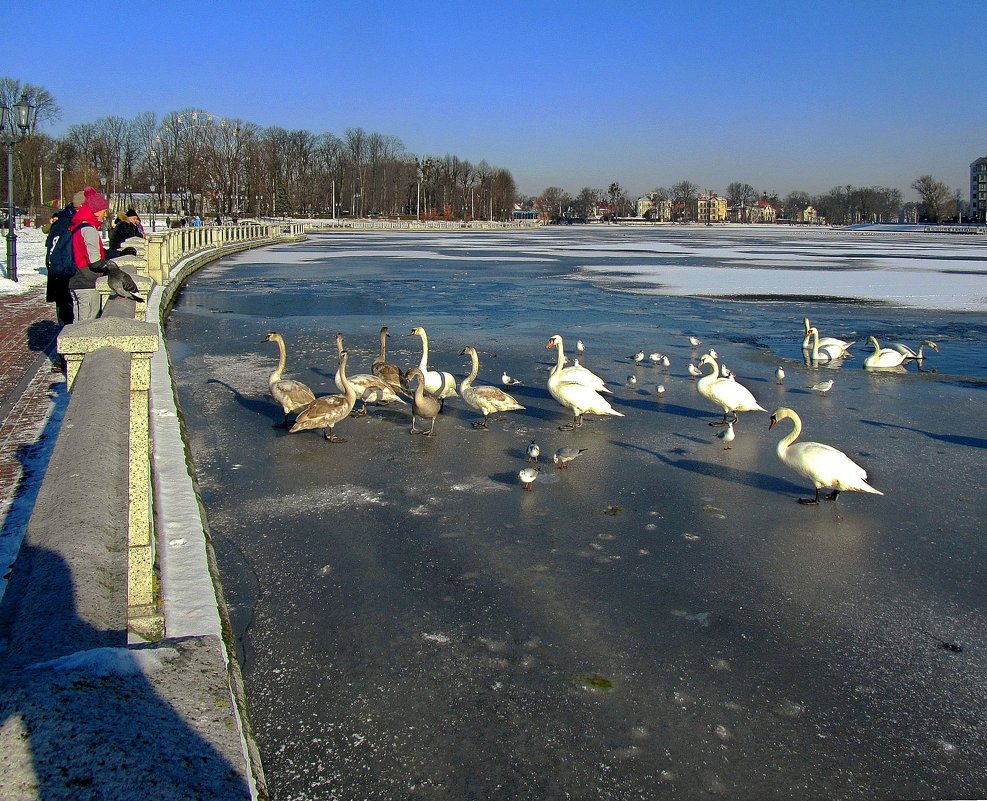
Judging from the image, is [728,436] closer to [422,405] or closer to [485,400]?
[485,400]

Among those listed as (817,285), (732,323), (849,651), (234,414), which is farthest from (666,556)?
(817,285)

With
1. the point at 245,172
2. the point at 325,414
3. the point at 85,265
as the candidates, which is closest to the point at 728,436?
the point at 325,414

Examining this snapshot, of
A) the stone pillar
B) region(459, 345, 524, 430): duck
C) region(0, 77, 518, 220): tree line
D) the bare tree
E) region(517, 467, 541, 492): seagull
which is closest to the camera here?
region(517, 467, 541, 492): seagull

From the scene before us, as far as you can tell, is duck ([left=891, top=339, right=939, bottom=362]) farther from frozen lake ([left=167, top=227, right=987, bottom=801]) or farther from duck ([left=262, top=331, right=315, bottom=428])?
duck ([left=262, top=331, right=315, bottom=428])

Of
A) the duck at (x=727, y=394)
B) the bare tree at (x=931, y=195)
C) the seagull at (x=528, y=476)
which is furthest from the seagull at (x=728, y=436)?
the bare tree at (x=931, y=195)

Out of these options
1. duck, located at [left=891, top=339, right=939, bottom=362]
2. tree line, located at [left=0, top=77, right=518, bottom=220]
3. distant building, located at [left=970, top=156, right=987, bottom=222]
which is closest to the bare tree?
distant building, located at [left=970, top=156, right=987, bottom=222]

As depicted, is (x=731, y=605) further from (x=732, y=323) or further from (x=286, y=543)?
(x=732, y=323)

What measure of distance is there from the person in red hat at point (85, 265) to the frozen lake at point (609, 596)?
56.3 inches

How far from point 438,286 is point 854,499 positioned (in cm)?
1898

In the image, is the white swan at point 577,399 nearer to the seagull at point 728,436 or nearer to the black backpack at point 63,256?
the seagull at point 728,436

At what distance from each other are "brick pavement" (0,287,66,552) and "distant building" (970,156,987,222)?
572ft

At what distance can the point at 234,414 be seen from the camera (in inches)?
353

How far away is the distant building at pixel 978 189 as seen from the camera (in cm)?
16025

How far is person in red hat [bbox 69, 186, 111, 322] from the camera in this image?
30.8 ft
